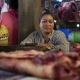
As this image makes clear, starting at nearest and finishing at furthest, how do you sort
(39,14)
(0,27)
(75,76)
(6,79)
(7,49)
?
(6,79) < (75,76) < (7,49) < (0,27) < (39,14)

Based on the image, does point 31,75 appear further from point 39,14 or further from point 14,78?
point 39,14

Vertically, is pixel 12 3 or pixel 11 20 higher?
pixel 12 3

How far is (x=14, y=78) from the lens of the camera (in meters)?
0.63

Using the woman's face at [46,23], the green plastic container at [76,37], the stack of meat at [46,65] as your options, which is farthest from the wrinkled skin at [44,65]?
the green plastic container at [76,37]

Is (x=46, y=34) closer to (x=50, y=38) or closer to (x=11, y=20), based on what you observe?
A: (x=50, y=38)

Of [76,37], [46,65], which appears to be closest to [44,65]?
[46,65]

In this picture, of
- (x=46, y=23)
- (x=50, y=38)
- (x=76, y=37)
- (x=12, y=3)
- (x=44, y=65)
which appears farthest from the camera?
(x=12, y=3)

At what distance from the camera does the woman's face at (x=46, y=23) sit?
8.80ft

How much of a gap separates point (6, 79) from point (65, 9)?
11.1 ft

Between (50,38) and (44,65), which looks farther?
(50,38)

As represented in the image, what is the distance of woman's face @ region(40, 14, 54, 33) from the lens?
2.68 metres

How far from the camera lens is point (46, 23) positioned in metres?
2.71

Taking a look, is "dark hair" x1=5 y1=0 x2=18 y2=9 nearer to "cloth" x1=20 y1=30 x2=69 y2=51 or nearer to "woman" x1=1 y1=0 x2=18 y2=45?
"woman" x1=1 y1=0 x2=18 y2=45

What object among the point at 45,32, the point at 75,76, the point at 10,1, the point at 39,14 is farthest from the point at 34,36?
the point at 75,76
